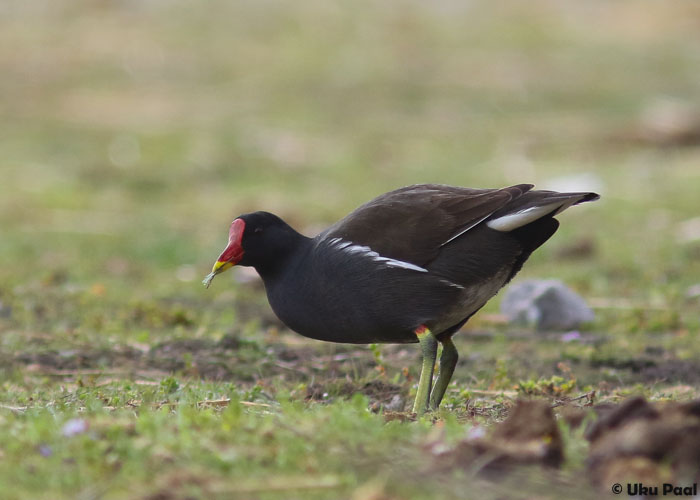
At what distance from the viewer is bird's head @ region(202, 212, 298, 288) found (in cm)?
551

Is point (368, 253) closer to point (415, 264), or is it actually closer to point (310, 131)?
point (415, 264)

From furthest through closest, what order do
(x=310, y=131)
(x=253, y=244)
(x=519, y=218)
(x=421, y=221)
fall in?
1. (x=310, y=131)
2. (x=253, y=244)
3. (x=421, y=221)
4. (x=519, y=218)

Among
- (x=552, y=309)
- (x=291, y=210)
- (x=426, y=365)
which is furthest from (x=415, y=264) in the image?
(x=291, y=210)

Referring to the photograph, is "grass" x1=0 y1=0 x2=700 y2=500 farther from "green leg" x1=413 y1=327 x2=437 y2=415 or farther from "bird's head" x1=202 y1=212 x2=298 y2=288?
"bird's head" x1=202 y1=212 x2=298 y2=288

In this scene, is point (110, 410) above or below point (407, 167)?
below

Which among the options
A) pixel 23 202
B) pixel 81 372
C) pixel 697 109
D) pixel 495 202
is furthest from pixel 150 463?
pixel 697 109

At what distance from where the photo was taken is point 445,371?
18.5 feet

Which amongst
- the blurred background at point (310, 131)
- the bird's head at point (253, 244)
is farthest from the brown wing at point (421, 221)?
the blurred background at point (310, 131)

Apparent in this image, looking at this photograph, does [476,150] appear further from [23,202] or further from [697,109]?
[23,202]

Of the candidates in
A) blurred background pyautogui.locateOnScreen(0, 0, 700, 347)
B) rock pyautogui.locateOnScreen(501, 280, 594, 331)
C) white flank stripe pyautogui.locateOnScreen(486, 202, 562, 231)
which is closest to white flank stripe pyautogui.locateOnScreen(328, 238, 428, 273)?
white flank stripe pyautogui.locateOnScreen(486, 202, 562, 231)

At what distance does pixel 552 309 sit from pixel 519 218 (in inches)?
112

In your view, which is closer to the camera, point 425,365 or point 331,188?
point 425,365

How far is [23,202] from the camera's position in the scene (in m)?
12.9

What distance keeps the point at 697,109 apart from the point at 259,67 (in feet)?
26.7
